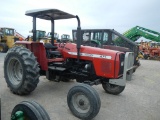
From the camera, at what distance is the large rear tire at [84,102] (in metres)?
3.66

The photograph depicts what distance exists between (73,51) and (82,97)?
1466 millimetres

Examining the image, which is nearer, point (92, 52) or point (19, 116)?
point (19, 116)

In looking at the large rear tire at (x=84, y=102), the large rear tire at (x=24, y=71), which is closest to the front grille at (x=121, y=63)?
the large rear tire at (x=84, y=102)

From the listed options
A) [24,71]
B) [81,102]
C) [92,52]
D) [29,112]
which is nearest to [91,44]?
[92,52]

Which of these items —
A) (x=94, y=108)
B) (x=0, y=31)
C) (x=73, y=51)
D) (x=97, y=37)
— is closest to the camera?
(x=94, y=108)

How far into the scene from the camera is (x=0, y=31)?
20.2 metres

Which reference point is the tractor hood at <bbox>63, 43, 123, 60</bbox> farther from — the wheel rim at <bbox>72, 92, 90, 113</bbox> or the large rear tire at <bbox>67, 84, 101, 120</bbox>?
the wheel rim at <bbox>72, 92, 90, 113</bbox>

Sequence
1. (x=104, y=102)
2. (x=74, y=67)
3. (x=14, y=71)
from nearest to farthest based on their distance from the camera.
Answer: (x=104, y=102)
(x=74, y=67)
(x=14, y=71)

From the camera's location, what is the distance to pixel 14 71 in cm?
525

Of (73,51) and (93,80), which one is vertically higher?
(73,51)

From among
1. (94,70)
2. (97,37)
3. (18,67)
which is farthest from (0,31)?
(94,70)

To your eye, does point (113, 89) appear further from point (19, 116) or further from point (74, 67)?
point (19, 116)

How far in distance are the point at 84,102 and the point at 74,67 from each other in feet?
4.35

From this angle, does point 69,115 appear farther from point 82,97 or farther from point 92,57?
point 92,57
